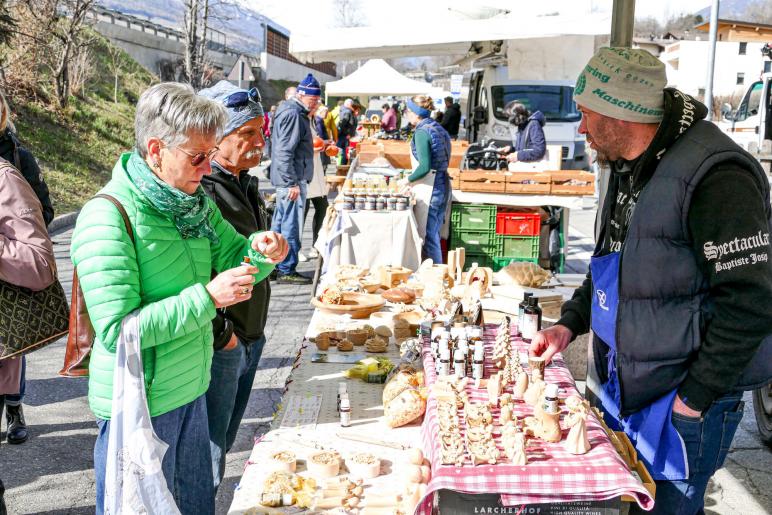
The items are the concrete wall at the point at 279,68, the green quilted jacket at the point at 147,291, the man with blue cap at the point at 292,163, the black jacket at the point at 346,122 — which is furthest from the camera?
the concrete wall at the point at 279,68

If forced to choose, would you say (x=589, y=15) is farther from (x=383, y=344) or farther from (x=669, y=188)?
(x=669, y=188)

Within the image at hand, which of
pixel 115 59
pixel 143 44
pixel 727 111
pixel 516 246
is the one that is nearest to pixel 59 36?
pixel 115 59

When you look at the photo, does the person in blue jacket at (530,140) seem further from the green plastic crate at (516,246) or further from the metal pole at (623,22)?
the metal pole at (623,22)

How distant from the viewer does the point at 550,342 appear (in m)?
2.74

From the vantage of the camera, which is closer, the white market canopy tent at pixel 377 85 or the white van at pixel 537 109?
the white van at pixel 537 109

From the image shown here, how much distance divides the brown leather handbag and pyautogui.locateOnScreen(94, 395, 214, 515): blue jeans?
0.18 metres

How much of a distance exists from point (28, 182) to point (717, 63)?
51.1m

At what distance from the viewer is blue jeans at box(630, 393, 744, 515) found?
2.11 metres

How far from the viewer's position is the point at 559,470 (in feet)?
6.75

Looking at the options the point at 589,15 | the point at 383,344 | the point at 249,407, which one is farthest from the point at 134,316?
the point at 589,15

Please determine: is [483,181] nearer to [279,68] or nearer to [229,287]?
[229,287]

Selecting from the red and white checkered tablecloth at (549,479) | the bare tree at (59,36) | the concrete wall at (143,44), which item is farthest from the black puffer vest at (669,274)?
the concrete wall at (143,44)

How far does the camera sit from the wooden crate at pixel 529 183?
7.03m

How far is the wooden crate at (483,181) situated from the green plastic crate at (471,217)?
175 mm
